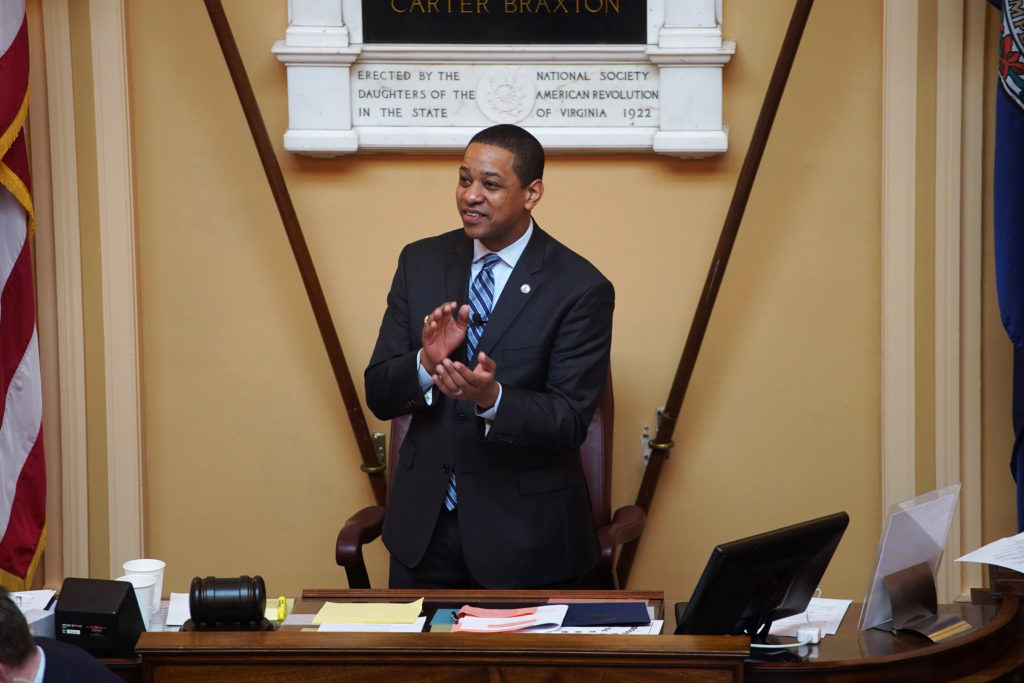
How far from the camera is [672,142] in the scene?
354cm

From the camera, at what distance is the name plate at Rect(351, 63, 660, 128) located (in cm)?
358

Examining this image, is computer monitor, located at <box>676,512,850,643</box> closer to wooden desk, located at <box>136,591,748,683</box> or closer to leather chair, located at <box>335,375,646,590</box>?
wooden desk, located at <box>136,591,748,683</box>

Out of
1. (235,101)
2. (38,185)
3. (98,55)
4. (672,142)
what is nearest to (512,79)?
(672,142)

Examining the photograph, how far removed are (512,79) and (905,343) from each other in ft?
4.70

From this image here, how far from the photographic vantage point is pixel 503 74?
3.58 metres

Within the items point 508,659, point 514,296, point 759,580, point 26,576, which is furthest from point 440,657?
point 26,576

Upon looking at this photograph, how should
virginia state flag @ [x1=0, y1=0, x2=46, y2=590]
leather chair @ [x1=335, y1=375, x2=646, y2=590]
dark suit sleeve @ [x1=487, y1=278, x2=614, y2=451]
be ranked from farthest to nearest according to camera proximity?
virginia state flag @ [x1=0, y1=0, x2=46, y2=590], leather chair @ [x1=335, y1=375, x2=646, y2=590], dark suit sleeve @ [x1=487, y1=278, x2=614, y2=451]

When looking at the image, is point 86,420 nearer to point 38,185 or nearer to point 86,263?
point 86,263

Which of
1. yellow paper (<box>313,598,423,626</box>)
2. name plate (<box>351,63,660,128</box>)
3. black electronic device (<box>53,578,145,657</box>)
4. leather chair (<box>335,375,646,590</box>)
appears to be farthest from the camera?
name plate (<box>351,63,660,128</box>)

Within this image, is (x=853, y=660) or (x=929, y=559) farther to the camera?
(x=929, y=559)

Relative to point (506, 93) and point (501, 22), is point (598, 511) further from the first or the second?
point (501, 22)

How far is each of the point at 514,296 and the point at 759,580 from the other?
95 cm

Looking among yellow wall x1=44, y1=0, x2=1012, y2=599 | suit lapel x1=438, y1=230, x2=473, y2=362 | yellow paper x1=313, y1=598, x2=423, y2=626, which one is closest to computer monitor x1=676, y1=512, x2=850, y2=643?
yellow paper x1=313, y1=598, x2=423, y2=626

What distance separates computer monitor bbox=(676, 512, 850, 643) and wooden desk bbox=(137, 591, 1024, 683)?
0.06 m
